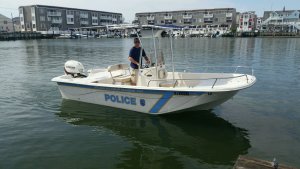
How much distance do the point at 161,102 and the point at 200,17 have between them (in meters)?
106

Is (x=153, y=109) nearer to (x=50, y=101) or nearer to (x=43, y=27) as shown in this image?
Answer: (x=50, y=101)

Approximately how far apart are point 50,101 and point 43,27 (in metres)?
101

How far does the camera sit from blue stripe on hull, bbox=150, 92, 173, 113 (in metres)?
8.47

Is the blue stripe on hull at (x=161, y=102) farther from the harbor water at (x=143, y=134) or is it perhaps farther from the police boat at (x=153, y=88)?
the harbor water at (x=143, y=134)

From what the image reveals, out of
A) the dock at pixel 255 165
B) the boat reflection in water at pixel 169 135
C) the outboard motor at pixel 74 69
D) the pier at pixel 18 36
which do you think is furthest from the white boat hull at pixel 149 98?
the pier at pixel 18 36

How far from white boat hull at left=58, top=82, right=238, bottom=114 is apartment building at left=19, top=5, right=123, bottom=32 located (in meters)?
99.7

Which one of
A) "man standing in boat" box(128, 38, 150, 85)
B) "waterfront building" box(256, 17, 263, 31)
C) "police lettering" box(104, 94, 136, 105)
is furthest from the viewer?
"waterfront building" box(256, 17, 263, 31)

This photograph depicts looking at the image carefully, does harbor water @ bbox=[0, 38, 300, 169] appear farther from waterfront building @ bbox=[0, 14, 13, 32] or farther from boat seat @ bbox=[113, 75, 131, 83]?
waterfront building @ bbox=[0, 14, 13, 32]

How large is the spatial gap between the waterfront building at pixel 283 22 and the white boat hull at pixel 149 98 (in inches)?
3713

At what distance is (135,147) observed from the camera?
7348mm

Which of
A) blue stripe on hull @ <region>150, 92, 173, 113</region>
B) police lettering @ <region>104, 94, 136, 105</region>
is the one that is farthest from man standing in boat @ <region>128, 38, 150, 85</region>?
blue stripe on hull @ <region>150, 92, 173, 113</region>

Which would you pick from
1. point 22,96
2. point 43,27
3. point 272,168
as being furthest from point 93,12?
point 272,168

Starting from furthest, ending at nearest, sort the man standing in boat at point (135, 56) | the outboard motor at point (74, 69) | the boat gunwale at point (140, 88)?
the outboard motor at point (74, 69) → the man standing in boat at point (135, 56) → the boat gunwale at point (140, 88)

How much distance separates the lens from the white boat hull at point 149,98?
27.1 feet
